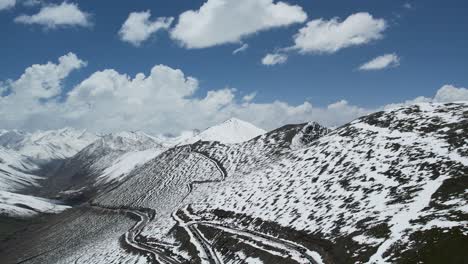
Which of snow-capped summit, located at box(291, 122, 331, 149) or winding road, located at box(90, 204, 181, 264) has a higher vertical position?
snow-capped summit, located at box(291, 122, 331, 149)

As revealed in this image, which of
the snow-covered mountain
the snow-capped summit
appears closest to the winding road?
the snow-covered mountain

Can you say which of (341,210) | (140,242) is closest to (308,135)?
(140,242)

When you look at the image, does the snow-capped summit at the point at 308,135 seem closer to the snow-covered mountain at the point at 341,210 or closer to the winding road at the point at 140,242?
the snow-covered mountain at the point at 341,210

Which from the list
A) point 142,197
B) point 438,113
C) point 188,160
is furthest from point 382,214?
point 188,160

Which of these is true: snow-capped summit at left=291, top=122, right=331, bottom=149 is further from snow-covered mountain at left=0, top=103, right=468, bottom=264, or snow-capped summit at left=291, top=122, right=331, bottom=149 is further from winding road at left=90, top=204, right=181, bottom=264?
winding road at left=90, top=204, right=181, bottom=264

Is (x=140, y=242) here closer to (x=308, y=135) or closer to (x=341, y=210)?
(x=341, y=210)

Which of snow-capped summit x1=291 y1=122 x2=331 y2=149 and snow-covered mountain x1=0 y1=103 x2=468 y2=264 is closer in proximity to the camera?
snow-covered mountain x1=0 y1=103 x2=468 y2=264

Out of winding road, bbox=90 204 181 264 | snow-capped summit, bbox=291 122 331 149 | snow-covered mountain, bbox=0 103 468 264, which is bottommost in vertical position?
winding road, bbox=90 204 181 264

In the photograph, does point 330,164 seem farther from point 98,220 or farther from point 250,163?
point 98,220
